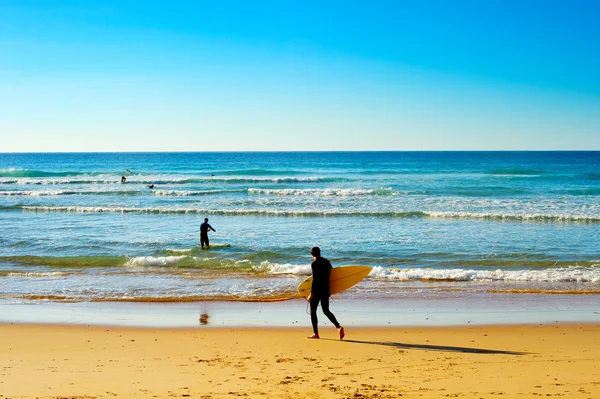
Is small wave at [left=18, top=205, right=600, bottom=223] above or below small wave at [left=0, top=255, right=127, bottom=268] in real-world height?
above

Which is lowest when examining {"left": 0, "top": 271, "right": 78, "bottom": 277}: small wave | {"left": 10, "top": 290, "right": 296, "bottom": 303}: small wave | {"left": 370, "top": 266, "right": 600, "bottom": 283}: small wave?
{"left": 10, "top": 290, "right": 296, "bottom": 303}: small wave

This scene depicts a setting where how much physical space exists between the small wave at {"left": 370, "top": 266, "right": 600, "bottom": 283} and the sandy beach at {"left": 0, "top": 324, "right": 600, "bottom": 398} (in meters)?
4.75

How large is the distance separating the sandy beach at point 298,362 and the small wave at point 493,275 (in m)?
4.75

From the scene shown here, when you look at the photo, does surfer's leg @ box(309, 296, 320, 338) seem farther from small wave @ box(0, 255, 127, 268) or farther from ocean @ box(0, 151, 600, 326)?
small wave @ box(0, 255, 127, 268)

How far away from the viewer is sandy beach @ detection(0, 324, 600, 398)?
650 centimetres

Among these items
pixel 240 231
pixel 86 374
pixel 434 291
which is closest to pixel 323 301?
pixel 86 374

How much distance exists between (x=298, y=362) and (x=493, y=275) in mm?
8882

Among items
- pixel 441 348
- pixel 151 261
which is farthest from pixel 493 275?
pixel 151 261

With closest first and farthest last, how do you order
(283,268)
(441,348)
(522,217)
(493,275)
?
(441,348) < (493,275) < (283,268) < (522,217)

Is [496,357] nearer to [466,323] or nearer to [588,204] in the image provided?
[466,323]

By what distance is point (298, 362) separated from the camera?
309 inches

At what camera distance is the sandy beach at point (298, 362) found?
21.3ft

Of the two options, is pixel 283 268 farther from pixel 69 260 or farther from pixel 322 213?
pixel 322 213

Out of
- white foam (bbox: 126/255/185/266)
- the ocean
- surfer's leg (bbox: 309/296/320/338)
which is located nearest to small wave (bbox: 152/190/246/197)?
the ocean
